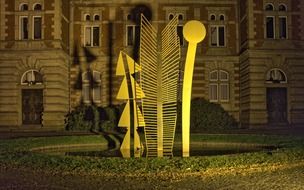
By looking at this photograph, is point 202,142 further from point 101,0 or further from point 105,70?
point 101,0

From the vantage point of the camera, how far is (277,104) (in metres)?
32.5

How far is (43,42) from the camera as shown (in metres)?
31.9

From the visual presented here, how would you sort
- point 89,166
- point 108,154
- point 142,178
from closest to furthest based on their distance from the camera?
point 142,178
point 89,166
point 108,154

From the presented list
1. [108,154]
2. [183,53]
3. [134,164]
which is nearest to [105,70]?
[183,53]

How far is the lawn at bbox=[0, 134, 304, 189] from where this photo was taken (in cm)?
1002

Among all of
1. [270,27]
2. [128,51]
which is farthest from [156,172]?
[128,51]

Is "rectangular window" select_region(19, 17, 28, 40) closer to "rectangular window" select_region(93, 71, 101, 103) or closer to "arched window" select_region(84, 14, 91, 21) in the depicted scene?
"arched window" select_region(84, 14, 91, 21)

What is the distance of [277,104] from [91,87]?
13957 mm

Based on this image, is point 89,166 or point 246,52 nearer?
point 89,166

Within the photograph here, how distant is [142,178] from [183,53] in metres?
24.1

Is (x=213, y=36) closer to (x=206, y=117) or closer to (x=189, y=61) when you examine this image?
(x=206, y=117)

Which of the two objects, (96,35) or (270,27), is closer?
(270,27)

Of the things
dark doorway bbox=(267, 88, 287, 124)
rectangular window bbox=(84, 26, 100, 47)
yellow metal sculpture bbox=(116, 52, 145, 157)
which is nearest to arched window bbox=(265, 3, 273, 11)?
dark doorway bbox=(267, 88, 287, 124)

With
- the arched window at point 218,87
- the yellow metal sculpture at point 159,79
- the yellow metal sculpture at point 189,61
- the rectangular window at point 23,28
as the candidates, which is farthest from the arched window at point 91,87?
the yellow metal sculpture at point 189,61
